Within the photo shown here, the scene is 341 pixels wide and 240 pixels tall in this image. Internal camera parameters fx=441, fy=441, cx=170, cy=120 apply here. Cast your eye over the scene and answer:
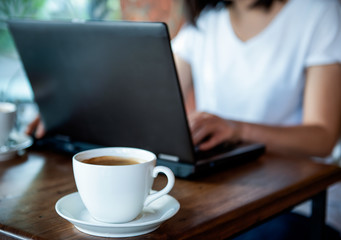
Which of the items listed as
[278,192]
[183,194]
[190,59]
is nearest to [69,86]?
[183,194]

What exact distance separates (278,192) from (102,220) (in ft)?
1.16

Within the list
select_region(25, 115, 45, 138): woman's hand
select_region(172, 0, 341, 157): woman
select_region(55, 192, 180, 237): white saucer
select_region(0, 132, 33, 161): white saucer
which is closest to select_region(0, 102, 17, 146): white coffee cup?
select_region(0, 132, 33, 161): white saucer

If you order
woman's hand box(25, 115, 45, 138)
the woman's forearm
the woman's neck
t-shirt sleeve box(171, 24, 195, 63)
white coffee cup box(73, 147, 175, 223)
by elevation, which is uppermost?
white coffee cup box(73, 147, 175, 223)

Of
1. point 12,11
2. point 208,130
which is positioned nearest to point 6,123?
point 208,130

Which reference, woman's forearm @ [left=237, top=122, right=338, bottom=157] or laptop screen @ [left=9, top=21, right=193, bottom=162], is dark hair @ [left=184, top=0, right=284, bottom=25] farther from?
laptop screen @ [left=9, top=21, right=193, bottom=162]

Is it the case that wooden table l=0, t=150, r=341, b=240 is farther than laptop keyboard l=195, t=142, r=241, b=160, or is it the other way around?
laptop keyboard l=195, t=142, r=241, b=160

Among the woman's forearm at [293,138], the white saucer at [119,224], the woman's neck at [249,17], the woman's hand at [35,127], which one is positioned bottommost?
the woman's forearm at [293,138]

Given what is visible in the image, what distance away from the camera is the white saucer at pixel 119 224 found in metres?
0.56

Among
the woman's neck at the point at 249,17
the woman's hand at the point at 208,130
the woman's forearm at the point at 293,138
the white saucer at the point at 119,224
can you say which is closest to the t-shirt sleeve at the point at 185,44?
the woman's neck at the point at 249,17

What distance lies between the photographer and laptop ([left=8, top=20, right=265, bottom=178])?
78 cm

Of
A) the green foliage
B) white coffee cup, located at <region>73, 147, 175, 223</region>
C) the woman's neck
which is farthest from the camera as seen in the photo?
the green foliage

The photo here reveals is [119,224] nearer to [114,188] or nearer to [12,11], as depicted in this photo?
[114,188]

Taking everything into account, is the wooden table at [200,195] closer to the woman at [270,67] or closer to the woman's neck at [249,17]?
the woman at [270,67]

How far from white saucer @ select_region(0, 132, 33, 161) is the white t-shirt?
840mm
